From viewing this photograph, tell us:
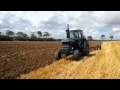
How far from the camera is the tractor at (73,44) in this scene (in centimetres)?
1328

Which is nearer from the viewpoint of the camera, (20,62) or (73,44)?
(20,62)

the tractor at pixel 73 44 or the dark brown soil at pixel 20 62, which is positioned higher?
the tractor at pixel 73 44

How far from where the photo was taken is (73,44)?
14117 millimetres

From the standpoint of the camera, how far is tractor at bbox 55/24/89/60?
13.3 m

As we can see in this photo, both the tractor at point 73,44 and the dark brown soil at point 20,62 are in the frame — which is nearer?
the dark brown soil at point 20,62

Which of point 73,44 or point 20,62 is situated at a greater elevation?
point 73,44

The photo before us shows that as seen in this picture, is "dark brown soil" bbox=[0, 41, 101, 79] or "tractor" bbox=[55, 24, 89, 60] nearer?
"dark brown soil" bbox=[0, 41, 101, 79]

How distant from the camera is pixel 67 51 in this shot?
13188 millimetres

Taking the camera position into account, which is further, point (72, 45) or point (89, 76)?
point (72, 45)

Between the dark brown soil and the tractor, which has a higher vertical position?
the tractor
